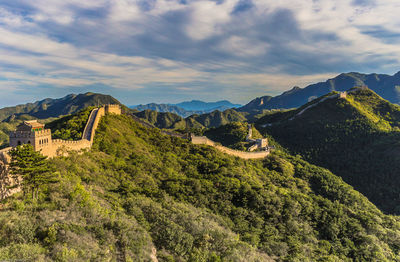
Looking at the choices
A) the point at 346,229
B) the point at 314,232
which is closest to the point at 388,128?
the point at 346,229

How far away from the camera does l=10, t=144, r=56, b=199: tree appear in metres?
18.3

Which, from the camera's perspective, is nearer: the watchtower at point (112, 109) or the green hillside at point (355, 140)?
the watchtower at point (112, 109)

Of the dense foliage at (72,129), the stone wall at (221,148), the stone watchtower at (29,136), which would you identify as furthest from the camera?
the stone wall at (221,148)

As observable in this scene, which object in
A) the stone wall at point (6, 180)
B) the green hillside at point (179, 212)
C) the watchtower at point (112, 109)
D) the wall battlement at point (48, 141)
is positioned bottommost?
the green hillside at point (179, 212)

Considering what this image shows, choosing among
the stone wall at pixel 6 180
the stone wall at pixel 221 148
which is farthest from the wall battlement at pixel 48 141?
the stone wall at pixel 221 148

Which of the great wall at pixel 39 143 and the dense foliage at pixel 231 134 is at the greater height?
the great wall at pixel 39 143

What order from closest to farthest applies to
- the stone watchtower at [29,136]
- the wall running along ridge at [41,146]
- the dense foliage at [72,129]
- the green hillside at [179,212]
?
the green hillside at [179,212]
the wall running along ridge at [41,146]
the stone watchtower at [29,136]
the dense foliage at [72,129]

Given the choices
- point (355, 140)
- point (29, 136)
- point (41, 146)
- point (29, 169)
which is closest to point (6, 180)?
point (29, 169)

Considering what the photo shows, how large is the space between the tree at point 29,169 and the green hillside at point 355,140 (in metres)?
71.3

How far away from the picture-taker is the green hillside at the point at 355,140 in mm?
65750

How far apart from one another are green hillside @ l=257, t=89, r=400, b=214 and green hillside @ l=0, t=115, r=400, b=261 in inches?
844

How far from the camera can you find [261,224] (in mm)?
31156

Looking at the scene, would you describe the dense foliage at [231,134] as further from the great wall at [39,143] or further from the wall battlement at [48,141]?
the wall battlement at [48,141]

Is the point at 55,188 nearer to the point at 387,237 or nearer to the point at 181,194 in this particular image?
the point at 181,194
